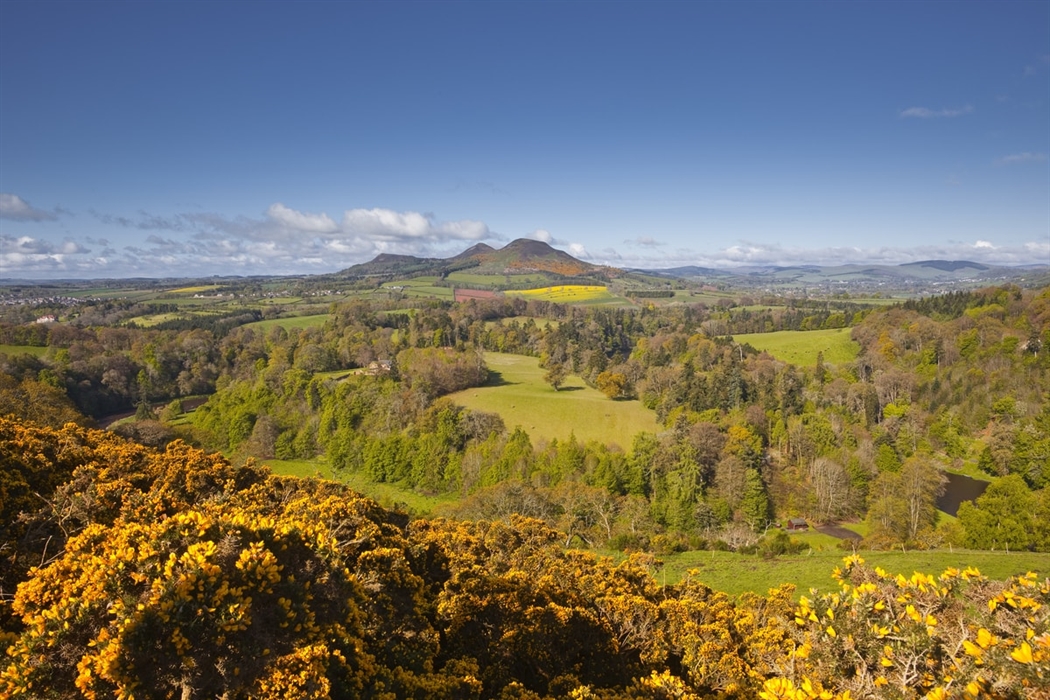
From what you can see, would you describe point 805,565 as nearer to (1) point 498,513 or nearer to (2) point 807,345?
(1) point 498,513

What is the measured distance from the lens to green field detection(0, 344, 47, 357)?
8456cm

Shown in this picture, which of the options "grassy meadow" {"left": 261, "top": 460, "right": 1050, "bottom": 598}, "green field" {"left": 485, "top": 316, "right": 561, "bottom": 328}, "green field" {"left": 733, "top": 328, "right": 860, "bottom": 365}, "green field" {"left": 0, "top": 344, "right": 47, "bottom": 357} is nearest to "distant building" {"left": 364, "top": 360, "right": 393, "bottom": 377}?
"green field" {"left": 485, "top": 316, "right": 561, "bottom": 328}

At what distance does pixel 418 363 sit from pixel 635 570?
65.2 m

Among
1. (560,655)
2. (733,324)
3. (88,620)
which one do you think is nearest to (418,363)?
(560,655)

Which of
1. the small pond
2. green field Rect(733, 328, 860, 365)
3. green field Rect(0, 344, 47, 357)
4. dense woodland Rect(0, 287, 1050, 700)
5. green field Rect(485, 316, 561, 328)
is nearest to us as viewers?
dense woodland Rect(0, 287, 1050, 700)

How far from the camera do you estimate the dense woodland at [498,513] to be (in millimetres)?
7508

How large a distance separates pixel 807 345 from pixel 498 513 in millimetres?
87553

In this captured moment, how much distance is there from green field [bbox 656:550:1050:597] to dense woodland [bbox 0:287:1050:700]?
13.4 ft

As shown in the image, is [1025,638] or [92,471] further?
[92,471]

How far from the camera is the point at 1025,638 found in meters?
6.43

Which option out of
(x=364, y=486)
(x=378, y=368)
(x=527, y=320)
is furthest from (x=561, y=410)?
(x=527, y=320)

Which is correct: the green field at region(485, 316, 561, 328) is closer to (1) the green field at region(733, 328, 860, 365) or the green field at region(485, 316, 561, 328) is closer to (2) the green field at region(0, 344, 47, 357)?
(1) the green field at region(733, 328, 860, 365)

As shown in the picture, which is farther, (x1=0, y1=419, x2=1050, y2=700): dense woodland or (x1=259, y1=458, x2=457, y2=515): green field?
(x1=259, y1=458, x2=457, y2=515): green field

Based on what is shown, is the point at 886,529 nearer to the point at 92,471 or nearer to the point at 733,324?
the point at 92,471
